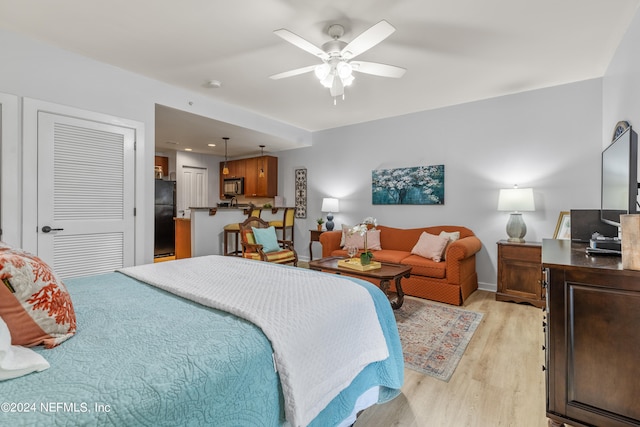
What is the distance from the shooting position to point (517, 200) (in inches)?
139

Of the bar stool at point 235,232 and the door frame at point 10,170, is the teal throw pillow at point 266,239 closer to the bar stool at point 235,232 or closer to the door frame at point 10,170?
the bar stool at point 235,232

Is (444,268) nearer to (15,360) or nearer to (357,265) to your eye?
(357,265)

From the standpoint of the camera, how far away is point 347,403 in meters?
1.30

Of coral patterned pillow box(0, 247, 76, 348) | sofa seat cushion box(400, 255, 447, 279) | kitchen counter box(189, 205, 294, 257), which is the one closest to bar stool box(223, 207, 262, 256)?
kitchen counter box(189, 205, 294, 257)

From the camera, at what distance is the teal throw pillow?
4.27 meters

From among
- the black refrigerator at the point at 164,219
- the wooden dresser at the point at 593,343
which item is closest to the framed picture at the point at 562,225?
the wooden dresser at the point at 593,343

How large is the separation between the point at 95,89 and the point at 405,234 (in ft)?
13.8

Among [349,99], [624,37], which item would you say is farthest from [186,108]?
[624,37]

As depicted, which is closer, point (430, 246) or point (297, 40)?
point (297, 40)

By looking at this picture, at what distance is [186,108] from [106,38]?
1.21m

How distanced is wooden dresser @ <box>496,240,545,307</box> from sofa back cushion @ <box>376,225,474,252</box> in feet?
→ 2.10

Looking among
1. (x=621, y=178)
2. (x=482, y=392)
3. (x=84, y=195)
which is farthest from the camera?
(x=84, y=195)

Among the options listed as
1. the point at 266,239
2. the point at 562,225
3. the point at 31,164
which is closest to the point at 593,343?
the point at 562,225

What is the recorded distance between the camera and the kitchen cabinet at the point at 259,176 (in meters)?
6.34
